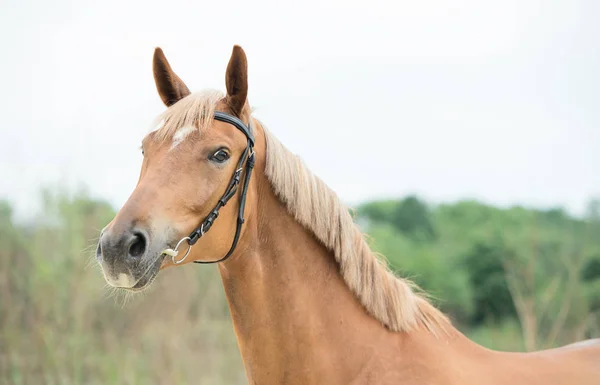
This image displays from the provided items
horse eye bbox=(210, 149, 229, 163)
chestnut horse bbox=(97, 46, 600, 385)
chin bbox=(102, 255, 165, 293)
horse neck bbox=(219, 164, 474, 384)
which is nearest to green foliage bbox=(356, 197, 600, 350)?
chestnut horse bbox=(97, 46, 600, 385)

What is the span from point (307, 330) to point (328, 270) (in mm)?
364

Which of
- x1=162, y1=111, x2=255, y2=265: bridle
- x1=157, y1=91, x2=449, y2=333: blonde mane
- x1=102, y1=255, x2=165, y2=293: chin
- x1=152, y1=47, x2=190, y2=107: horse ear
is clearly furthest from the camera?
x1=152, y1=47, x2=190, y2=107: horse ear

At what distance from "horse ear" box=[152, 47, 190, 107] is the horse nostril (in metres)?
1.06

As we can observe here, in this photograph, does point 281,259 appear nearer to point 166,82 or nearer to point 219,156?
point 219,156

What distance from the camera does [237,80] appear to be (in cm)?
295

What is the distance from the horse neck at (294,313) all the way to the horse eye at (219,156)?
30cm

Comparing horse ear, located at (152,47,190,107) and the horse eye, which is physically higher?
horse ear, located at (152,47,190,107)

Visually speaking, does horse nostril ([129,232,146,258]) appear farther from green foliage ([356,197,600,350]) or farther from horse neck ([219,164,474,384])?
green foliage ([356,197,600,350])

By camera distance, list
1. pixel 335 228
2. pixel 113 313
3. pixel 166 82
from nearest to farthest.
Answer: pixel 335 228 < pixel 166 82 < pixel 113 313

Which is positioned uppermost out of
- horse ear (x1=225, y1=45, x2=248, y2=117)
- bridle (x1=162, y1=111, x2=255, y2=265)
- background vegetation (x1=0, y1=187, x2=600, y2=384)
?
horse ear (x1=225, y1=45, x2=248, y2=117)

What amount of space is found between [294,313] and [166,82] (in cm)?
155

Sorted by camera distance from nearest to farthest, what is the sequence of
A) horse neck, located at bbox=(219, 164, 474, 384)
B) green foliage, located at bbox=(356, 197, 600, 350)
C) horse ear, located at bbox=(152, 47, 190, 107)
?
horse neck, located at bbox=(219, 164, 474, 384) < horse ear, located at bbox=(152, 47, 190, 107) < green foliage, located at bbox=(356, 197, 600, 350)

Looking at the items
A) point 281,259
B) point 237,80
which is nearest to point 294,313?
point 281,259

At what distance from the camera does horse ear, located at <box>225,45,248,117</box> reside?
287cm
